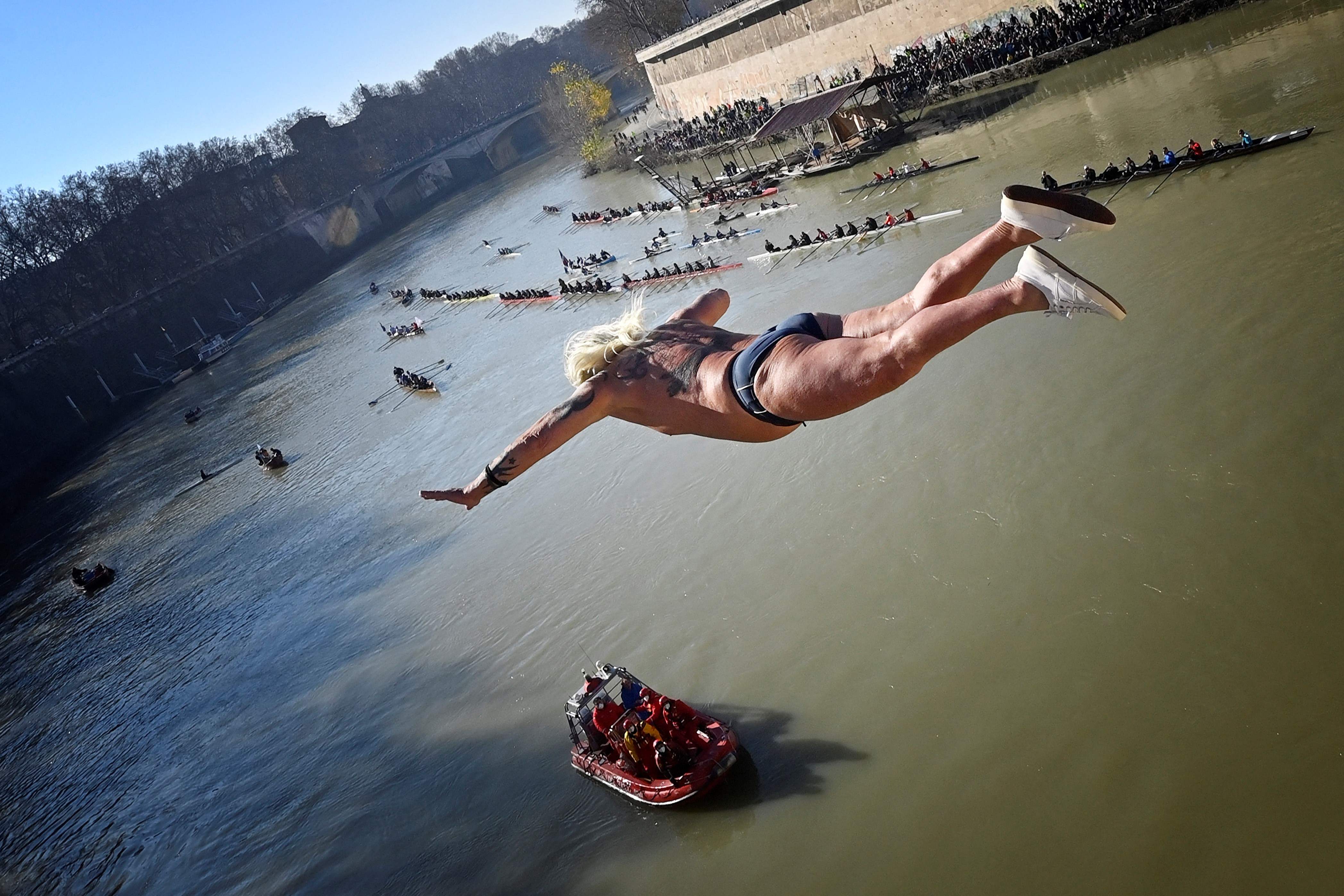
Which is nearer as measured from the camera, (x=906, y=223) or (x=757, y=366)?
(x=757, y=366)

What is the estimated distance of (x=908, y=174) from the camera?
2586 cm

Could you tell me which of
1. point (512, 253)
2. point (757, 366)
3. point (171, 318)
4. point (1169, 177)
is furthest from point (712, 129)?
point (757, 366)

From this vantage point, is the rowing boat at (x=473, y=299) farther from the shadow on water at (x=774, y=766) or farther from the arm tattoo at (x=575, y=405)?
the arm tattoo at (x=575, y=405)

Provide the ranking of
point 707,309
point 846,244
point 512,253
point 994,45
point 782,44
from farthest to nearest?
1. point 512,253
2. point 782,44
3. point 994,45
4. point 846,244
5. point 707,309

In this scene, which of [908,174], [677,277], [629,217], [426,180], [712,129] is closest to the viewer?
[908,174]

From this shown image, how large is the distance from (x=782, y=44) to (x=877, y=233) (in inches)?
861

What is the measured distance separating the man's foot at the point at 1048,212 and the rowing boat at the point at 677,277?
77.7 ft

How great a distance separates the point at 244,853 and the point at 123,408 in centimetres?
4376

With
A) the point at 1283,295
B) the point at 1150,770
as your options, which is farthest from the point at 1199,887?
the point at 1283,295

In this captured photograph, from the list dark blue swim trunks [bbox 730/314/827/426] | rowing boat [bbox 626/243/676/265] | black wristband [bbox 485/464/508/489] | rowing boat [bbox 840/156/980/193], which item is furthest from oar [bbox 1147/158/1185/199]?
rowing boat [bbox 626/243/676/265]

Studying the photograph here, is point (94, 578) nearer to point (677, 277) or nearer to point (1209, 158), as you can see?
point (677, 277)

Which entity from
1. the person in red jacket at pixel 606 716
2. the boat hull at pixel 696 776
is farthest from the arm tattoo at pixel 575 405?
the person in red jacket at pixel 606 716

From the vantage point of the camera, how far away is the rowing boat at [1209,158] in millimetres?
16156

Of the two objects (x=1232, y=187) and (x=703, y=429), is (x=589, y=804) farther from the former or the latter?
(x=1232, y=187)
